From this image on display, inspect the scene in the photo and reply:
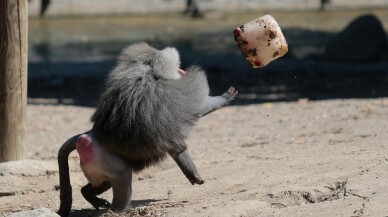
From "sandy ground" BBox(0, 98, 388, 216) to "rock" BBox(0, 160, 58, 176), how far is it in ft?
0.17

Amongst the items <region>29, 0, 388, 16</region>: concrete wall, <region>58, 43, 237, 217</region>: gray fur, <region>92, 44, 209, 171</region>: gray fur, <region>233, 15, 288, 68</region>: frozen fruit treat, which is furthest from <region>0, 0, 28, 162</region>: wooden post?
<region>29, 0, 388, 16</region>: concrete wall

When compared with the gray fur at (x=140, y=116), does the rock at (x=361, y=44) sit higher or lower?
lower

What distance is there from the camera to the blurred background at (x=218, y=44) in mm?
12258

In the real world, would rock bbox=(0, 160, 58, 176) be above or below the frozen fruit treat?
below

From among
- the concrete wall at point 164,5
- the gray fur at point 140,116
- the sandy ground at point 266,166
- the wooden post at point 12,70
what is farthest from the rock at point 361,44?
the concrete wall at point 164,5

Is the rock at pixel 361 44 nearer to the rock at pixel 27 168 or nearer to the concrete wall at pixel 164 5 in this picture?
the rock at pixel 27 168

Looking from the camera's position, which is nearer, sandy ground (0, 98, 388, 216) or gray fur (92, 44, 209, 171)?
sandy ground (0, 98, 388, 216)

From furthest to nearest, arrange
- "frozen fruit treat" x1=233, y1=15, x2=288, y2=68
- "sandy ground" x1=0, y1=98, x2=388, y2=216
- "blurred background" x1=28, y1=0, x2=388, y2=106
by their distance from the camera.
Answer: "blurred background" x1=28, y1=0, x2=388, y2=106
"frozen fruit treat" x1=233, y1=15, x2=288, y2=68
"sandy ground" x1=0, y1=98, x2=388, y2=216

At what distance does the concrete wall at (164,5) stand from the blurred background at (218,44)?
3 cm

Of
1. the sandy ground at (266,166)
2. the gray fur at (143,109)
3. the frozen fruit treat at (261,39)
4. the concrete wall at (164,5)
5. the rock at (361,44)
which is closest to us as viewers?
the sandy ground at (266,166)

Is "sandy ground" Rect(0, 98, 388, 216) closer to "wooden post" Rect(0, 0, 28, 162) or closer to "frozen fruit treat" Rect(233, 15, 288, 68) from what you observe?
"wooden post" Rect(0, 0, 28, 162)

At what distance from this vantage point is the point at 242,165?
707cm

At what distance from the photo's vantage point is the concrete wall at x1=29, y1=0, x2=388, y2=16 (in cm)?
2294

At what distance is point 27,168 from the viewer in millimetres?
7062
